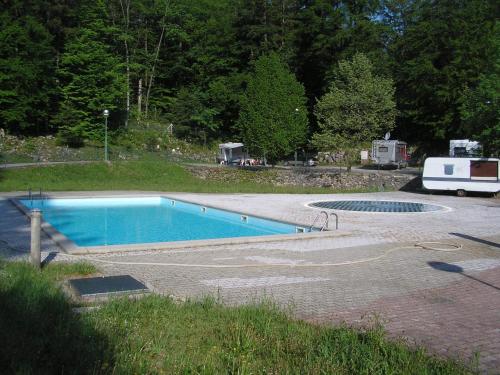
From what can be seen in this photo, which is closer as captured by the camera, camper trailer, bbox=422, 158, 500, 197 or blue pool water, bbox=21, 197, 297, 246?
blue pool water, bbox=21, 197, 297, 246

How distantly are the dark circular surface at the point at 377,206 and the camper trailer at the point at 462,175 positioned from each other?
15.4 ft

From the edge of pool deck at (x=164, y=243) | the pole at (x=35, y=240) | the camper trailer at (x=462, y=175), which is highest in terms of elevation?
the camper trailer at (x=462, y=175)

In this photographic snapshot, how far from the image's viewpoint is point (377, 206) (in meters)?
21.0

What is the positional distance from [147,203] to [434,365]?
19.4 meters

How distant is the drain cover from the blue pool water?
687 cm

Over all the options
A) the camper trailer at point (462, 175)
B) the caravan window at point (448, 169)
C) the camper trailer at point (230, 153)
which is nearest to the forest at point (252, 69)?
the camper trailer at point (462, 175)

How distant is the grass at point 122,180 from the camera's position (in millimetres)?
27250

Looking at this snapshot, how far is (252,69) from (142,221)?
134 feet

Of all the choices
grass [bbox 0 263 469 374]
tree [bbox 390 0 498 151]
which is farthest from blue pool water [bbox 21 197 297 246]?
tree [bbox 390 0 498 151]

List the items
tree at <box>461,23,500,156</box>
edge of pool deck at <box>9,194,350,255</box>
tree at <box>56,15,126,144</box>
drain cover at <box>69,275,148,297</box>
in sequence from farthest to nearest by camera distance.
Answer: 1. tree at <box>56,15,126,144</box>
2. tree at <box>461,23,500,156</box>
3. edge of pool deck at <box>9,194,350,255</box>
4. drain cover at <box>69,275,148,297</box>

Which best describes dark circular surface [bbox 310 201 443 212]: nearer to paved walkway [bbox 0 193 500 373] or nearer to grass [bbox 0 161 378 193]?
paved walkway [bbox 0 193 500 373]

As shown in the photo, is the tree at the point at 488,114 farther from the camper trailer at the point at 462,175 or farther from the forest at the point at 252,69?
the camper trailer at the point at 462,175

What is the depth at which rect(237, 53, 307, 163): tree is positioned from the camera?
130 feet

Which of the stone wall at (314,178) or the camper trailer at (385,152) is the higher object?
the camper trailer at (385,152)
